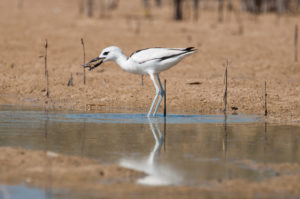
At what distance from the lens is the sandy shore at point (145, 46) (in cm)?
1122

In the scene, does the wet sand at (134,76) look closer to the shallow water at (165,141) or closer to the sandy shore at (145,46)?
the sandy shore at (145,46)

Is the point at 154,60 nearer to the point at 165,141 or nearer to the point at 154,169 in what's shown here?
the point at 165,141

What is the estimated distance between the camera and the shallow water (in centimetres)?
604

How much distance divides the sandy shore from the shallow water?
1.22 metres

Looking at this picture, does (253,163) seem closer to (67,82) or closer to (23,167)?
(23,167)

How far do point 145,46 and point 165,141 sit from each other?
8.50 m

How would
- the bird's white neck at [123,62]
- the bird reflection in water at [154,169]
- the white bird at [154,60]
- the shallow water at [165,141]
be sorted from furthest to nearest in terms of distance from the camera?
the bird's white neck at [123,62] < the white bird at [154,60] < the shallow water at [165,141] < the bird reflection in water at [154,169]

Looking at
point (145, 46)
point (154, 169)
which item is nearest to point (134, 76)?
point (145, 46)

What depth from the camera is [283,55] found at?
15.5 m

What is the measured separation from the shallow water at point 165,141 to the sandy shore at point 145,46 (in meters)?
1.22

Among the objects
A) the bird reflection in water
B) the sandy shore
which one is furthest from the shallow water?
the sandy shore

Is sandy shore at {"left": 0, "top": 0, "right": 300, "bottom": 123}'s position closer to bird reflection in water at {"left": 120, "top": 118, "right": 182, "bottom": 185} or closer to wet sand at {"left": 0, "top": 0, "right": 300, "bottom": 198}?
wet sand at {"left": 0, "top": 0, "right": 300, "bottom": 198}

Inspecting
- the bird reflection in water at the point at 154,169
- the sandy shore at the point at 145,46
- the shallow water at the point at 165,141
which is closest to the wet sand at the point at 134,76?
the sandy shore at the point at 145,46

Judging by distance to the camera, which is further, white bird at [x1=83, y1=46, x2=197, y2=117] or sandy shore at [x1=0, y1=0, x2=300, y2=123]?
sandy shore at [x1=0, y1=0, x2=300, y2=123]
